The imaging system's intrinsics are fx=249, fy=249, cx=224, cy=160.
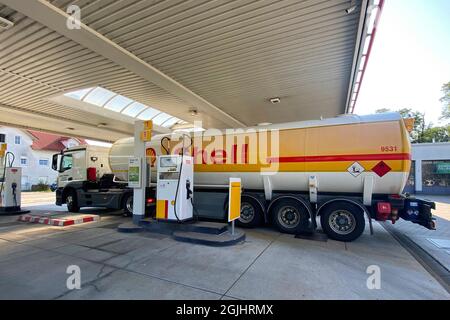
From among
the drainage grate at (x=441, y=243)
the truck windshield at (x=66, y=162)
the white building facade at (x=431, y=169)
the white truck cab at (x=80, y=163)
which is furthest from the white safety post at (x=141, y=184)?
the white building facade at (x=431, y=169)

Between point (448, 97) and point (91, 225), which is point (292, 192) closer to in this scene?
point (91, 225)

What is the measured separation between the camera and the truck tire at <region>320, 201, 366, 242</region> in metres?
5.86

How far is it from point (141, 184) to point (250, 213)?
3.31 meters

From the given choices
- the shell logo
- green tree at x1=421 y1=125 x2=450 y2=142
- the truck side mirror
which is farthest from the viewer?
green tree at x1=421 y1=125 x2=450 y2=142

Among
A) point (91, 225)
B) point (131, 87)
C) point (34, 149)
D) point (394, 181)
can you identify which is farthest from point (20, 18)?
point (34, 149)

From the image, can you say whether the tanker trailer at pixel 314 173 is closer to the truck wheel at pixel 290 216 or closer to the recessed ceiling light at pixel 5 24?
the truck wheel at pixel 290 216

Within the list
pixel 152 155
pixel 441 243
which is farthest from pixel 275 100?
pixel 441 243

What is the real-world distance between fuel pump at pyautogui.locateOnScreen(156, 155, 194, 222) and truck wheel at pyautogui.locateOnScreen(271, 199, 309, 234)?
93.4 inches

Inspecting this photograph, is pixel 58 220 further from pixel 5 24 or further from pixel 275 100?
pixel 275 100

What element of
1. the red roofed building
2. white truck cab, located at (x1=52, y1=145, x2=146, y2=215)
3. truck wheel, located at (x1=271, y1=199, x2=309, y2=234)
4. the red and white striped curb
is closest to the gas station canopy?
white truck cab, located at (x1=52, y1=145, x2=146, y2=215)

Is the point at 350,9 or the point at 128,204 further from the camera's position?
the point at 128,204

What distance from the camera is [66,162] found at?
1110 cm

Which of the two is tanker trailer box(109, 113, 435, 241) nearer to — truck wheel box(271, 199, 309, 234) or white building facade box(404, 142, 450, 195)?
truck wheel box(271, 199, 309, 234)

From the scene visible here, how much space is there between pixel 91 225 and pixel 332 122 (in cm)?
760
